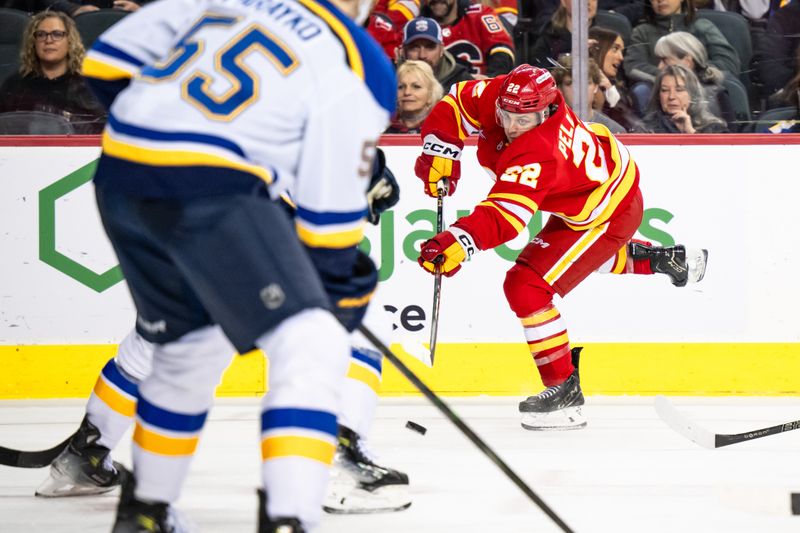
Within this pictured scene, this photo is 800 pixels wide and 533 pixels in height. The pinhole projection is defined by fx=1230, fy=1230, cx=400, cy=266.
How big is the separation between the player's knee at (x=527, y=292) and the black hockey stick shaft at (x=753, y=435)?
34.0 inches

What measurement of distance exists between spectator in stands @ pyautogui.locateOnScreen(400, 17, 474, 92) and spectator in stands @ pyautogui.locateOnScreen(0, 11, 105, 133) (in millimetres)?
1206

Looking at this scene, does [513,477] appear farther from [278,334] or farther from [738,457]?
[738,457]

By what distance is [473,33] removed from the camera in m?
4.92

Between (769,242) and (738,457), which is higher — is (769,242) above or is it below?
above

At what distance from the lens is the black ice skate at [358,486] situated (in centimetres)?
261

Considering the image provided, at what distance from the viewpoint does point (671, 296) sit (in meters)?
4.54

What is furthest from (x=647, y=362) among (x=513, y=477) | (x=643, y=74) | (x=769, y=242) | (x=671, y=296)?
(x=513, y=477)

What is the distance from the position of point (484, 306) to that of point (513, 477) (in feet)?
7.97

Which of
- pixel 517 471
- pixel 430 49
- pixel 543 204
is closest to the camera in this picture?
pixel 517 471

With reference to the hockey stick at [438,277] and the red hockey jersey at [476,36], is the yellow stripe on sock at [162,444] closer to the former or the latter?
the hockey stick at [438,277]

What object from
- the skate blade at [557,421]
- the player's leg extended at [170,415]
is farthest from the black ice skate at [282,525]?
the skate blade at [557,421]

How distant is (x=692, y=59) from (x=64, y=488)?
3.06 meters

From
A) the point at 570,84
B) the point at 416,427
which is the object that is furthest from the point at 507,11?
the point at 416,427

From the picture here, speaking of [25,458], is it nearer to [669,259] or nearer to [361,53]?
[361,53]
